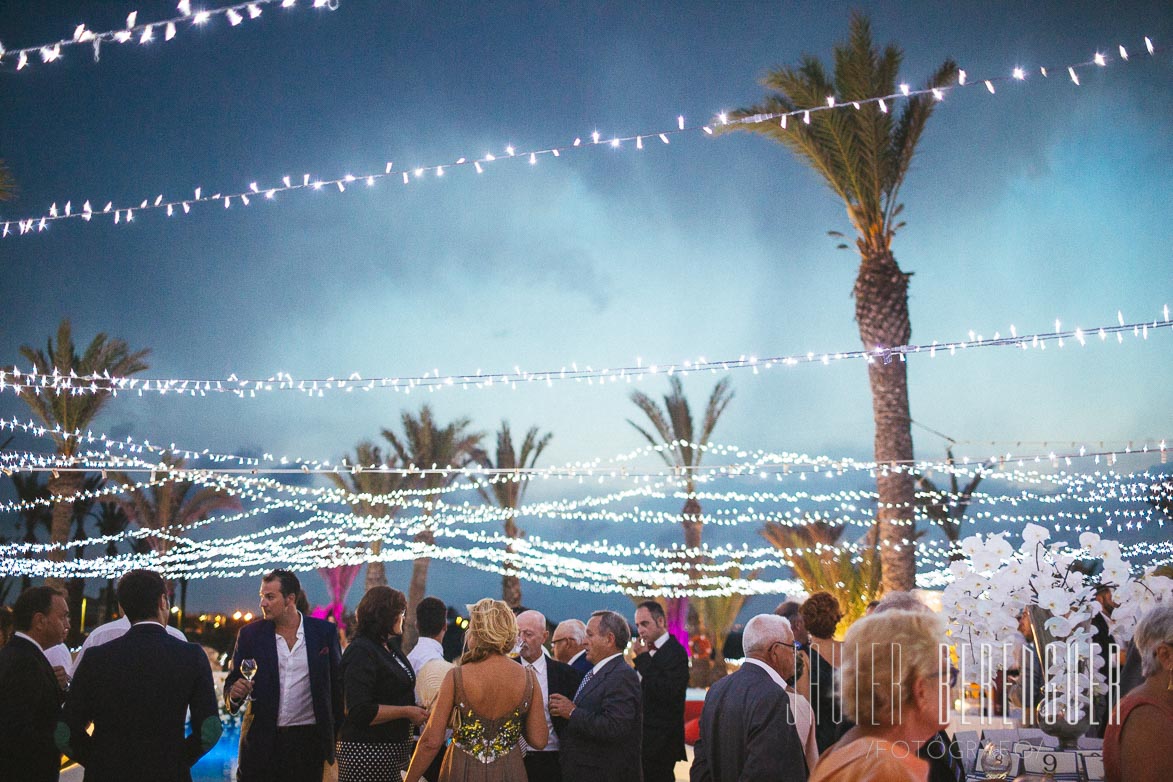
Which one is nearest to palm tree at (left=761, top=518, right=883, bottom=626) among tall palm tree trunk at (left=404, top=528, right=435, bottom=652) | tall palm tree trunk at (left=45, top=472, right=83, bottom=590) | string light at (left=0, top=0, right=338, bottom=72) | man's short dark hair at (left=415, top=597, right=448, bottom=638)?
tall palm tree trunk at (left=404, top=528, right=435, bottom=652)

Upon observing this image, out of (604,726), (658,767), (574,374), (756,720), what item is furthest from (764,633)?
(574,374)

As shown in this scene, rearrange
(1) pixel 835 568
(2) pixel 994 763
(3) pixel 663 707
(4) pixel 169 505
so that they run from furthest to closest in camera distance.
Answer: (4) pixel 169 505 → (1) pixel 835 568 → (3) pixel 663 707 → (2) pixel 994 763

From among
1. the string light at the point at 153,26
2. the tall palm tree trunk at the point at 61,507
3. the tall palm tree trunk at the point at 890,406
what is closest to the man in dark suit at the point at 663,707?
the string light at the point at 153,26

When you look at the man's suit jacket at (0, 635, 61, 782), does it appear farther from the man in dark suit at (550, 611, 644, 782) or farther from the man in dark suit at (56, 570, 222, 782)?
the man in dark suit at (550, 611, 644, 782)

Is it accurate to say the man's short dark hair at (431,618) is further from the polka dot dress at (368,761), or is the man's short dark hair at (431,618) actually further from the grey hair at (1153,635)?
the grey hair at (1153,635)

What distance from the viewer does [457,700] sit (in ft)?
12.4

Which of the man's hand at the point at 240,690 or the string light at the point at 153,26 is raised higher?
the string light at the point at 153,26

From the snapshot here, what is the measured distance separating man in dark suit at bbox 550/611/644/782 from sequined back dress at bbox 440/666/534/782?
658mm

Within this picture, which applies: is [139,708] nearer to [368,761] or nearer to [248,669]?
[248,669]

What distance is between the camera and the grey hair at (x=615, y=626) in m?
4.72

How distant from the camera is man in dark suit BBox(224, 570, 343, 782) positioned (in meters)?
4.40

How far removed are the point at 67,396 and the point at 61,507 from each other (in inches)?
96.2

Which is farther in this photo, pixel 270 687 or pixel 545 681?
pixel 545 681

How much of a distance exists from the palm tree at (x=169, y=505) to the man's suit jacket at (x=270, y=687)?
17.8m
